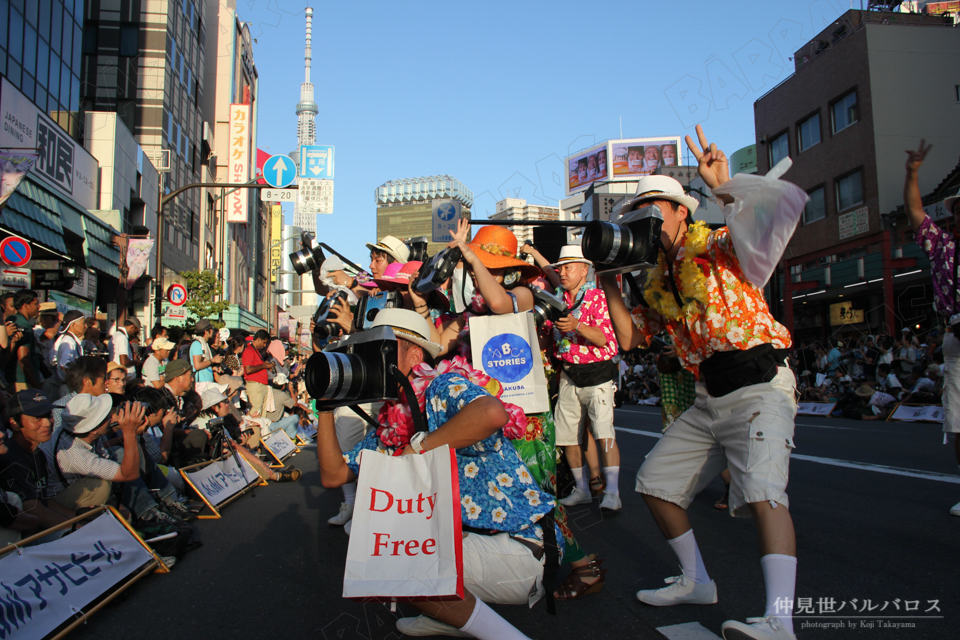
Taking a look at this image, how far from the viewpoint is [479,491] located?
7.90ft

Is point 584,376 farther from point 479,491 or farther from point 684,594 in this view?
point 479,491

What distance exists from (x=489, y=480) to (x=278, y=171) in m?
27.8

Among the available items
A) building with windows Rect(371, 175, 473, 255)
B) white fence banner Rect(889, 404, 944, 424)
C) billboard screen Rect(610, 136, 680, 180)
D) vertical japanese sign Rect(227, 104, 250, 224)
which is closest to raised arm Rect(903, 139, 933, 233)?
white fence banner Rect(889, 404, 944, 424)

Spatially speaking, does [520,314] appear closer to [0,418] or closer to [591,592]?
[591,592]

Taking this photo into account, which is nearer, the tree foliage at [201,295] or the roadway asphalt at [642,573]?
the roadway asphalt at [642,573]

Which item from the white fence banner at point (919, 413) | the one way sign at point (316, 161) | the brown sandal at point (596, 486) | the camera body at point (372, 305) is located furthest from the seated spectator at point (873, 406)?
the one way sign at point (316, 161)

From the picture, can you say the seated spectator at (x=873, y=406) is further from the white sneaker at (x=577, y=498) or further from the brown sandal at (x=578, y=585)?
the brown sandal at (x=578, y=585)

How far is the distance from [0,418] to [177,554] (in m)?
1.46

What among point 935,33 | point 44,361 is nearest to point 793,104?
point 935,33

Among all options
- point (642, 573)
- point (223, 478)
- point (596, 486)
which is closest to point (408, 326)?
point (642, 573)

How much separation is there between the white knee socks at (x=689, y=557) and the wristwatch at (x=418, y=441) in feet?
4.26

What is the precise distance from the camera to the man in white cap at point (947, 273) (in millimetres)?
4027

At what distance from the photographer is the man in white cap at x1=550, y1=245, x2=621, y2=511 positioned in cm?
488

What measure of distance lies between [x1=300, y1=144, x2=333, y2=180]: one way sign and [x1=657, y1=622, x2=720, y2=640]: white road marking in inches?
2544
